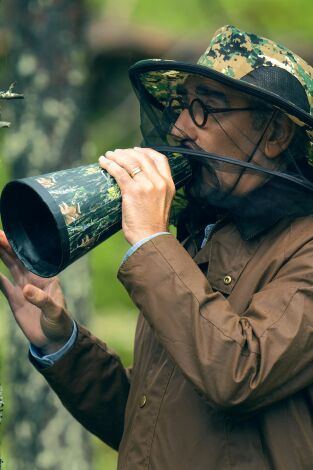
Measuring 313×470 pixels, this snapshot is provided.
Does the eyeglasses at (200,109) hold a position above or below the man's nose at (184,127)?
above

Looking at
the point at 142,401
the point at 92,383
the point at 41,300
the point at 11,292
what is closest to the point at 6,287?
the point at 11,292

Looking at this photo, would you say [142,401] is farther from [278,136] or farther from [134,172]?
[278,136]

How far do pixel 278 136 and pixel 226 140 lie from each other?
147mm

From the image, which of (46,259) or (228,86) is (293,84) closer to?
(228,86)

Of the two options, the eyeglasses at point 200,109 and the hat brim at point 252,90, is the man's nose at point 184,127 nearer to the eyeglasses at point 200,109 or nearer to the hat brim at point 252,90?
the eyeglasses at point 200,109

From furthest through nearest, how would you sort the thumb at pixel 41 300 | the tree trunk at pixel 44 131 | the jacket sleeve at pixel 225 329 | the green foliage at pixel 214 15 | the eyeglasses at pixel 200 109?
the green foliage at pixel 214 15
the tree trunk at pixel 44 131
the thumb at pixel 41 300
the eyeglasses at pixel 200 109
the jacket sleeve at pixel 225 329

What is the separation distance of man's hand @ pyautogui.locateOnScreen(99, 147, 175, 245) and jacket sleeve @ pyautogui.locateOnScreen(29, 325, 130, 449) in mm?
A: 636

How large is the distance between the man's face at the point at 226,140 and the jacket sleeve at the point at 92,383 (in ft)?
2.22

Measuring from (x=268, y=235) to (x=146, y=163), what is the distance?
1.32 feet

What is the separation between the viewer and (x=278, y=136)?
288 cm

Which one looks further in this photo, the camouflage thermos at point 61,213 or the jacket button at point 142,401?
the jacket button at point 142,401

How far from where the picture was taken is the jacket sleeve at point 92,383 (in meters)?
3.20

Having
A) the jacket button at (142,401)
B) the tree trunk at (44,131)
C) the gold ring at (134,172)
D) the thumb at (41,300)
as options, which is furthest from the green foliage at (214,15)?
the jacket button at (142,401)

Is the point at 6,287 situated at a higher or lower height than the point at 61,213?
lower
